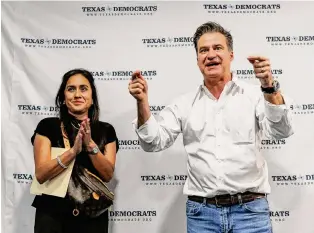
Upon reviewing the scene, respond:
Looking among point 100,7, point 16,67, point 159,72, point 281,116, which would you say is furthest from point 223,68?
point 16,67

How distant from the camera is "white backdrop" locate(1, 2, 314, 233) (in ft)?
6.57

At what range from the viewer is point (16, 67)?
2100mm

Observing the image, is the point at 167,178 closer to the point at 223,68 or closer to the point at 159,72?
the point at 159,72

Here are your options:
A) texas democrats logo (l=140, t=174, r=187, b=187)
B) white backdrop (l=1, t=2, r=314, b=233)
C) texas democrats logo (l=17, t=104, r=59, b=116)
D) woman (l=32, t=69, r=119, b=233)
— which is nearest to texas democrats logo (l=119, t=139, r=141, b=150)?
white backdrop (l=1, t=2, r=314, b=233)

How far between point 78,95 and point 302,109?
1.15 m

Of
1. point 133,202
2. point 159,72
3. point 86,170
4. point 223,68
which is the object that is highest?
point 159,72

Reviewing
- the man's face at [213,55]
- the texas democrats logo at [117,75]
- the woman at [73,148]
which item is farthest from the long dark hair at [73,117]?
the man's face at [213,55]

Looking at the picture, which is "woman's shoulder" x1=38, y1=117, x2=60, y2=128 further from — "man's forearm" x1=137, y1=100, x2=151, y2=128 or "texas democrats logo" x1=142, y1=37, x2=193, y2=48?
"texas democrats logo" x1=142, y1=37, x2=193, y2=48

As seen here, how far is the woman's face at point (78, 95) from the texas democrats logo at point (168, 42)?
0.49 m

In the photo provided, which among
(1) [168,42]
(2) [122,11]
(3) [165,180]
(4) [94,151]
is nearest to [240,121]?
(4) [94,151]

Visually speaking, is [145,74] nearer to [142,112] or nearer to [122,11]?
[122,11]

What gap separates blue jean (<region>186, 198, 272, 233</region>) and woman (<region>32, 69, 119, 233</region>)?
1.55ft

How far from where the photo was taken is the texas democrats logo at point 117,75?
82.5 inches

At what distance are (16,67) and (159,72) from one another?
77cm
